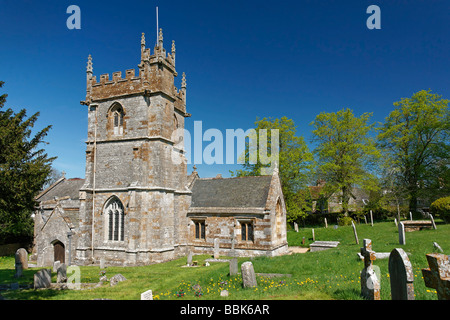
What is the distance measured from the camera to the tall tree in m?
30.5

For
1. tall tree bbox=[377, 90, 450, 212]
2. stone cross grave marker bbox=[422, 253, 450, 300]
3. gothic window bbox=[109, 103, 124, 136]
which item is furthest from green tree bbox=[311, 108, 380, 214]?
stone cross grave marker bbox=[422, 253, 450, 300]

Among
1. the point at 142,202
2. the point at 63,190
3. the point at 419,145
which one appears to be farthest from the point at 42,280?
the point at 419,145

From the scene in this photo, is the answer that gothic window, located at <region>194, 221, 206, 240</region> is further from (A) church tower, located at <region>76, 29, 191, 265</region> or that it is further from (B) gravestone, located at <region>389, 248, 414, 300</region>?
(B) gravestone, located at <region>389, 248, 414, 300</region>

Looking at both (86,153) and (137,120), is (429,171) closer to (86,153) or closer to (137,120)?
(137,120)

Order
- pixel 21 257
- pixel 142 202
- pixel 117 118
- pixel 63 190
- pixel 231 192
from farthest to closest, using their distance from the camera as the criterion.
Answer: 1. pixel 63 190
2. pixel 231 192
3. pixel 117 118
4. pixel 142 202
5. pixel 21 257

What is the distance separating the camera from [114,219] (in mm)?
20531

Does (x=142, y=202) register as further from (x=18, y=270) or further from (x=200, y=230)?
(x=18, y=270)

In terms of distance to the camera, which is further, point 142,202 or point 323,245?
point 323,245

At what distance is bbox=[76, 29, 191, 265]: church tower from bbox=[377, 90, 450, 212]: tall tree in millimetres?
26472

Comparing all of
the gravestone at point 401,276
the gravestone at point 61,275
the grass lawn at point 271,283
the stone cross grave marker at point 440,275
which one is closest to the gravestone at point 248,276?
the grass lawn at point 271,283

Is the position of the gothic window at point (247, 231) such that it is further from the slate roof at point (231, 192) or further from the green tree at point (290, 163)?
the green tree at point (290, 163)

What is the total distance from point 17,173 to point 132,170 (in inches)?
481
